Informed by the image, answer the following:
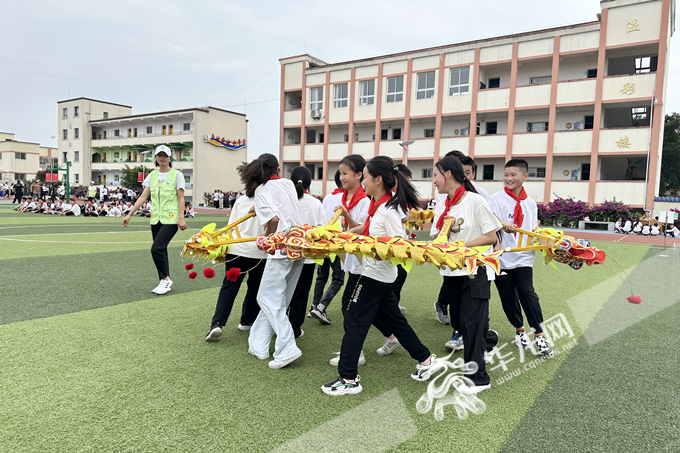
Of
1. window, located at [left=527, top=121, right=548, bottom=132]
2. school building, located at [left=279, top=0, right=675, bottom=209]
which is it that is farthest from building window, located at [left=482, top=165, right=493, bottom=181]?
window, located at [left=527, top=121, right=548, bottom=132]

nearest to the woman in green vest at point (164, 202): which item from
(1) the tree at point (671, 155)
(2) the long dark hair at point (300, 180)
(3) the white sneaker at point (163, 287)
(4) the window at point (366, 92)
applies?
(3) the white sneaker at point (163, 287)

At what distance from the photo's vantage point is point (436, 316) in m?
5.62

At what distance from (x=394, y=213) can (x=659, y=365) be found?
2.85 m

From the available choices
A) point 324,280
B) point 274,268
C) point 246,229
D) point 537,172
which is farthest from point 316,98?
point 274,268

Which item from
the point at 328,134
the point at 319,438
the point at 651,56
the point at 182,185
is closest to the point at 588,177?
the point at 651,56

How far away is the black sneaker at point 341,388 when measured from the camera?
10.5 feet

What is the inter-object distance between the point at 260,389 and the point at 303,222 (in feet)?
5.42

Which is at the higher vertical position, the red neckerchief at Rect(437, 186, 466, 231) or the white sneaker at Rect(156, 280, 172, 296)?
the red neckerchief at Rect(437, 186, 466, 231)

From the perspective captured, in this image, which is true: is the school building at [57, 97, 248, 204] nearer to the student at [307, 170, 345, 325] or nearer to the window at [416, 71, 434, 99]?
the window at [416, 71, 434, 99]

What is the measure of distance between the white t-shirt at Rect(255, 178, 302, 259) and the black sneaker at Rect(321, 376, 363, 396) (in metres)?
1.09

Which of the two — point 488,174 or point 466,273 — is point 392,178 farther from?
point 488,174

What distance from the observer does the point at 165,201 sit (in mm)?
5906

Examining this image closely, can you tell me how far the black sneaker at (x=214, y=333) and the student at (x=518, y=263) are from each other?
2.70m

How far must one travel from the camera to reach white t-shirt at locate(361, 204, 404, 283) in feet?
10.6
